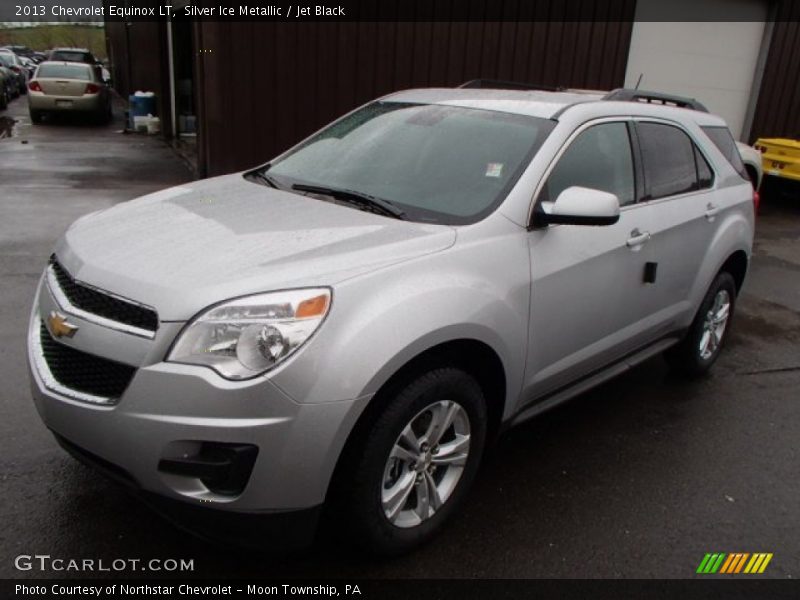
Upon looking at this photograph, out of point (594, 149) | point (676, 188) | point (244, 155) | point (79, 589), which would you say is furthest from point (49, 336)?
point (244, 155)

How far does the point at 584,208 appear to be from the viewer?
290 cm

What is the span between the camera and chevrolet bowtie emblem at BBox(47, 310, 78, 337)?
2.43 m

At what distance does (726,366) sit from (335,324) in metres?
3.71

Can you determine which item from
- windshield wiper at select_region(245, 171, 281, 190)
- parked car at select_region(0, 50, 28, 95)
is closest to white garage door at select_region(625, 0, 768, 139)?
windshield wiper at select_region(245, 171, 281, 190)

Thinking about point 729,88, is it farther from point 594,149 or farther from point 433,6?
point 594,149

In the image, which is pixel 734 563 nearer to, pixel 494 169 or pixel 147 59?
pixel 494 169

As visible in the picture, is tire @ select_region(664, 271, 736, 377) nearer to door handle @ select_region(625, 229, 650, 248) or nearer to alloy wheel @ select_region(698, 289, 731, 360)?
alloy wheel @ select_region(698, 289, 731, 360)

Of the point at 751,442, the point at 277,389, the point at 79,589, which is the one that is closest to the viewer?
the point at 277,389

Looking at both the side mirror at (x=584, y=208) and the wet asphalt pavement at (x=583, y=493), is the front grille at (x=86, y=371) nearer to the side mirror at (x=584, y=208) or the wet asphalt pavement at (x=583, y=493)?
the wet asphalt pavement at (x=583, y=493)

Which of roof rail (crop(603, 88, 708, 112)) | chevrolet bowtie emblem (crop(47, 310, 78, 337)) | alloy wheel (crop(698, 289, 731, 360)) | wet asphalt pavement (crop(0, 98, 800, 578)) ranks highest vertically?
roof rail (crop(603, 88, 708, 112))

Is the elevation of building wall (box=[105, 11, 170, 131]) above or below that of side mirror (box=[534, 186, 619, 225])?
below

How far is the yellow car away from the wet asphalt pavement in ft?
Result: 22.7

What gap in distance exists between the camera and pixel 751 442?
3.91 m

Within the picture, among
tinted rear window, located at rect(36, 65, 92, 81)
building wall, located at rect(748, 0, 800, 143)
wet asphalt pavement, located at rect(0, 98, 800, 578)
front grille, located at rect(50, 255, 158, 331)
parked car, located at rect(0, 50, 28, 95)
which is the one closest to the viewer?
front grille, located at rect(50, 255, 158, 331)
